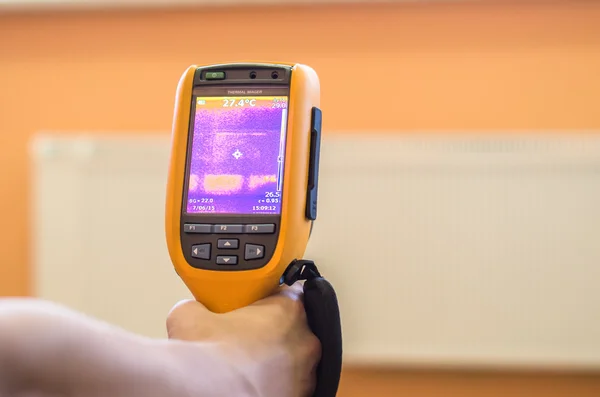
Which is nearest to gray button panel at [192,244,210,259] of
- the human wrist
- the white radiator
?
the human wrist

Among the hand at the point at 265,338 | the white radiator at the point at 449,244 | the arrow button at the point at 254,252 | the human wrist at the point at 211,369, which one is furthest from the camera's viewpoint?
the white radiator at the point at 449,244

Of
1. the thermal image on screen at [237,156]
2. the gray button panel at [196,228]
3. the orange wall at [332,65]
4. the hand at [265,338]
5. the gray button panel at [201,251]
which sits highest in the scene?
the orange wall at [332,65]

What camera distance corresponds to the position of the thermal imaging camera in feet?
1.78

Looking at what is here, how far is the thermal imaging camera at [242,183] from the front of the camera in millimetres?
542

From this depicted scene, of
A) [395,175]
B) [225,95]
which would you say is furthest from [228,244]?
[395,175]

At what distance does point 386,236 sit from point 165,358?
3.32ft

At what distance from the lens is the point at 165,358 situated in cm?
32

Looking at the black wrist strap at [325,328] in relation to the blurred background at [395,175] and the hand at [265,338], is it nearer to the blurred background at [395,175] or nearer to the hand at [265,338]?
the hand at [265,338]

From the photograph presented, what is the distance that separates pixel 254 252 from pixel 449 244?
2.69 feet

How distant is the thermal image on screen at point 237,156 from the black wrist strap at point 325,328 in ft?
0.25

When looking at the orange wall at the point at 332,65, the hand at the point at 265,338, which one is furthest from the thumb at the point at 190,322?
the orange wall at the point at 332,65

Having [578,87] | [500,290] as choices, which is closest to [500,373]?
[500,290]

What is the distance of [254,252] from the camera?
542 millimetres

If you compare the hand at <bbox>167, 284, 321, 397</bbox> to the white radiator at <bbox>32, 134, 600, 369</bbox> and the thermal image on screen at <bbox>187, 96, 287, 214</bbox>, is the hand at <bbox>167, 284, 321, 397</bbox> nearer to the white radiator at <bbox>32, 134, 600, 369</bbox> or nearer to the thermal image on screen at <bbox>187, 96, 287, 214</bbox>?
the thermal image on screen at <bbox>187, 96, 287, 214</bbox>
